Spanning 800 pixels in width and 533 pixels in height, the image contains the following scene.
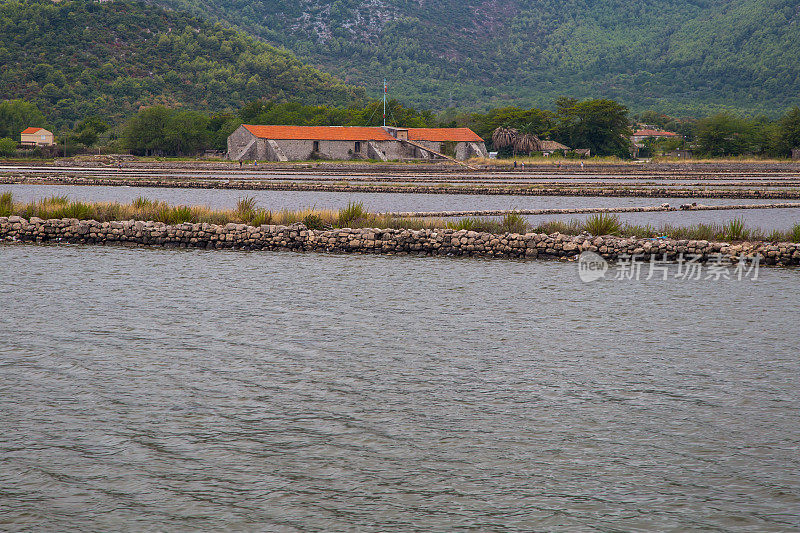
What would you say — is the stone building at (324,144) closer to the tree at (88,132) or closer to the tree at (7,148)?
the tree at (7,148)

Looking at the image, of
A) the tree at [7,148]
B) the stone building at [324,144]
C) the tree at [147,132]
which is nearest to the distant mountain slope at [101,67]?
the tree at [7,148]

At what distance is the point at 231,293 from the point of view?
1661cm

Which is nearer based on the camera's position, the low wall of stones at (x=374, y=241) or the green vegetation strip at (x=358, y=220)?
the low wall of stones at (x=374, y=241)

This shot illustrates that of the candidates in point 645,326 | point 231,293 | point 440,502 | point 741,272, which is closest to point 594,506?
point 440,502

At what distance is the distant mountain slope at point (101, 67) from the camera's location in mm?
165125

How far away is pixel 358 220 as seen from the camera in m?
26.3

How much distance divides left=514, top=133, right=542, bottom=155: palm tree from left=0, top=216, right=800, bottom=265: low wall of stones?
310 ft

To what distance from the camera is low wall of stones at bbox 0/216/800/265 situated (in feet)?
75.5

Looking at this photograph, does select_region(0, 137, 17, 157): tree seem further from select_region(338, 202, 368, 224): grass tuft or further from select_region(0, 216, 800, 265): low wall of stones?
select_region(338, 202, 368, 224): grass tuft

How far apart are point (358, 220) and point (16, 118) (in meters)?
140

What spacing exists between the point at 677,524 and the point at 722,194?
44180 millimetres

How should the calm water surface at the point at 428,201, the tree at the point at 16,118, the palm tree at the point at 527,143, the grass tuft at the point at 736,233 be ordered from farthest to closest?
the tree at the point at 16,118
the palm tree at the point at 527,143
the calm water surface at the point at 428,201
the grass tuft at the point at 736,233

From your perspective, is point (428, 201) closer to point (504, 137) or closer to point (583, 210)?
point (583, 210)

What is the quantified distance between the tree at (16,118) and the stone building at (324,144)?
6153cm
